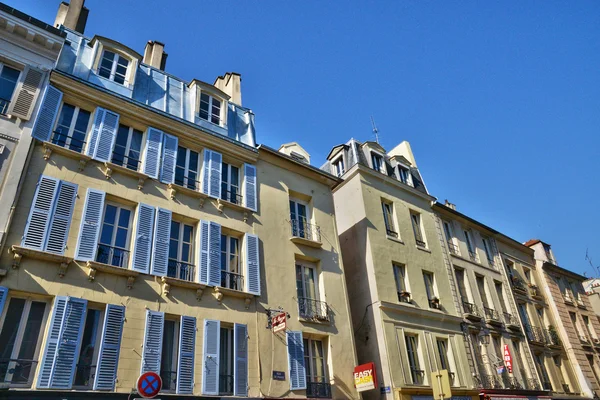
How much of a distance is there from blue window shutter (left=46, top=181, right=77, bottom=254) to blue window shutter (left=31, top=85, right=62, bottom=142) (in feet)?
4.37

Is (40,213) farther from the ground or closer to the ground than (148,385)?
farther from the ground

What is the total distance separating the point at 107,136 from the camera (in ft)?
37.6

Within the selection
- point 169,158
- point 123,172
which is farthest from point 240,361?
point 169,158

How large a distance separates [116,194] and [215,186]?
3027mm

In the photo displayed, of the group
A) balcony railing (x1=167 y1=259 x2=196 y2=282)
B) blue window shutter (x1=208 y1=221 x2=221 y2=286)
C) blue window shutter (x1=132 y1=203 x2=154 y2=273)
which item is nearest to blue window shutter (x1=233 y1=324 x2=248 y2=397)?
blue window shutter (x1=208 y1=221 x2=221 y2=286)

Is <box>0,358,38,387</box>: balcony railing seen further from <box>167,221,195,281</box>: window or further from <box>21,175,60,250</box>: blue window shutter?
<box>167,221,195,281</box>: window

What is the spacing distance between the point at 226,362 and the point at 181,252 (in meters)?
3.08

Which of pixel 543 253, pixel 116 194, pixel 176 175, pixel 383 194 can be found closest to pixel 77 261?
pixel 116 194

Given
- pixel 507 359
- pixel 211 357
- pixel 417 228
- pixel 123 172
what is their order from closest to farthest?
pixel 211 357, pixel 123 172, pixel 507 359, pixel 417 228

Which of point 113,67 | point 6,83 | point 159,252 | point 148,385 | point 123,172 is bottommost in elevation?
point 148,385

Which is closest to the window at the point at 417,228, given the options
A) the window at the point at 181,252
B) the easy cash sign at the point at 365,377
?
the easy cash sign at the point at 365,377

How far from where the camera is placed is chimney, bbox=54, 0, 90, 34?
13.5 metres

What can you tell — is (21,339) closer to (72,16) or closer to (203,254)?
(203,254)

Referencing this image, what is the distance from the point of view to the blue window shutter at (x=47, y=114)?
10250 mm
